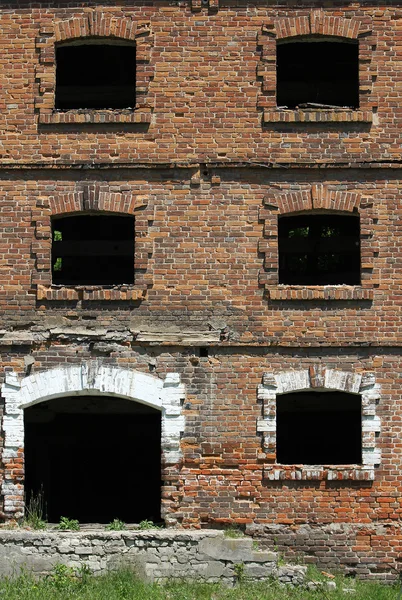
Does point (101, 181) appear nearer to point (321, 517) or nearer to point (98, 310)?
point (98, 310)

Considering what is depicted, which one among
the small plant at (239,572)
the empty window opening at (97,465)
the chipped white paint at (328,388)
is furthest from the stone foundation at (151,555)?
the empty window opening at (97,465)

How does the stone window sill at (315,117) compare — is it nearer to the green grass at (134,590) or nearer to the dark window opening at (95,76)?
the dark window opening at (95,76)

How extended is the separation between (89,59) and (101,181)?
3554 mm

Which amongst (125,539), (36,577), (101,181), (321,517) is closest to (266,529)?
(321,517)

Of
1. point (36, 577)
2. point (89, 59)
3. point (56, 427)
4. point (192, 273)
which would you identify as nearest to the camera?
point (36, 577)

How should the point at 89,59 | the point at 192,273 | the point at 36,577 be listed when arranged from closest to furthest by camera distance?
1. the point at 36,577
2. the point at 192,273
3. the point at 89,59

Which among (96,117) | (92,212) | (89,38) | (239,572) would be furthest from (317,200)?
(239,572)

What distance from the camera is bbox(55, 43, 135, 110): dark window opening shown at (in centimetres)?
1664

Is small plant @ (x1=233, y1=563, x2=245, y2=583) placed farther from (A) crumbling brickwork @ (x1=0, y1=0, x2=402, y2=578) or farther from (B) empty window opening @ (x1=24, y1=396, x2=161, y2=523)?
(B) empty window opening @ (x1=24, y1=396, x2=161, y2=523)

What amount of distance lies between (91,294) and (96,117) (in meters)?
2.66

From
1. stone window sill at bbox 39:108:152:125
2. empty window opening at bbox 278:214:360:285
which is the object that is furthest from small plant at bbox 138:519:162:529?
stone window sill at bbox 39:108:152:125

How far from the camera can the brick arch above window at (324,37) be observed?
47.8 ft

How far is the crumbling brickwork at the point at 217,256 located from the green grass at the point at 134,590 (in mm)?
795

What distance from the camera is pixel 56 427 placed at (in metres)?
18.5
